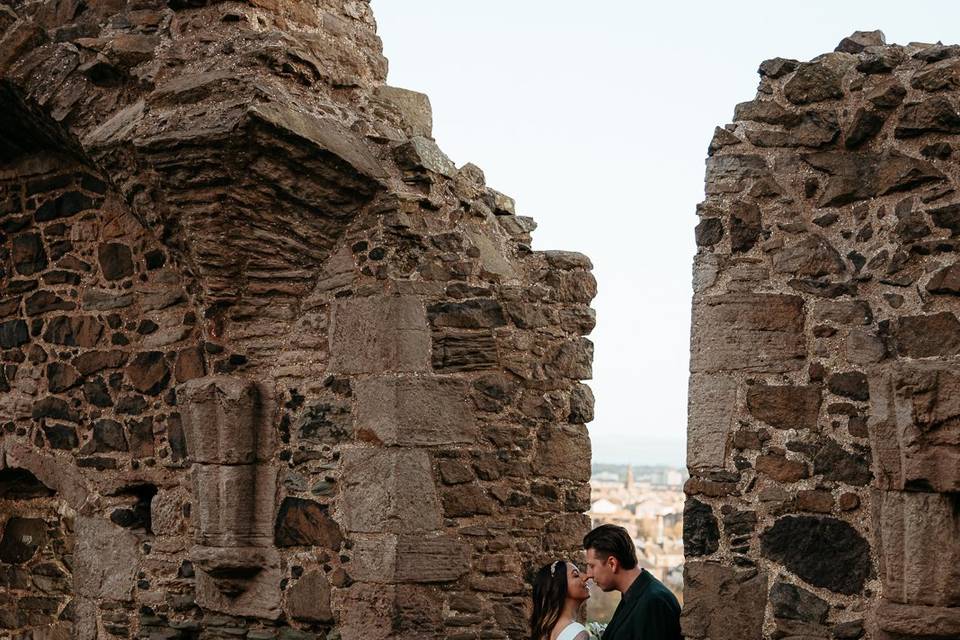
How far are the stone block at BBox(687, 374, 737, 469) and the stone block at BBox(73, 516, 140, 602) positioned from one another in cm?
418

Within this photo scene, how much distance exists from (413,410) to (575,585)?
1.75 metres

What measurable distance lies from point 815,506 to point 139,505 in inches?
181

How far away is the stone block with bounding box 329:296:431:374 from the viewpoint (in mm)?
6922

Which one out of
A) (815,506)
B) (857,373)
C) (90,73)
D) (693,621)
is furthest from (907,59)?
(90,73)

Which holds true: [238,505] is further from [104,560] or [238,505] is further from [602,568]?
[602,568]

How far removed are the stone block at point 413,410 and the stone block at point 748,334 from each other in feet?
7.28

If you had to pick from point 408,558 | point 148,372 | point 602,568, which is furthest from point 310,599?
point 602,568

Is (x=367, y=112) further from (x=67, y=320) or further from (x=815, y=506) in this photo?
(x=815, y=506)

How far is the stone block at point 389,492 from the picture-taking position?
6.81m

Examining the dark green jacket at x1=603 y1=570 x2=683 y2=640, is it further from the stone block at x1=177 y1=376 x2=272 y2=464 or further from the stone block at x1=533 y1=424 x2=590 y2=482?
the stone block at x1=177 y1=376 x2=272 y2=464

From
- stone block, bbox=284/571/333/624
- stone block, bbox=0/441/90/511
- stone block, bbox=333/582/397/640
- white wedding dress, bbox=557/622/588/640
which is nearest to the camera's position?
white wedding dress, bbox=557/622/588/640

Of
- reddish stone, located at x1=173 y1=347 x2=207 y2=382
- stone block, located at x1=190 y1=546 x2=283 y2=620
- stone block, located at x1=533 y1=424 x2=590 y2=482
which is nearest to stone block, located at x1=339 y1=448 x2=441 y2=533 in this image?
stone block, located at x1=190 y1=546 x2=283 y2=620

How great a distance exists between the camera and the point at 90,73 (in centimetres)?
746

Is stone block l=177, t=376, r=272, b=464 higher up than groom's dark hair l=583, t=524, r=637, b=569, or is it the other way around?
stone block l=177, t=376, r=272, b=464
